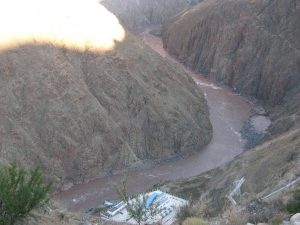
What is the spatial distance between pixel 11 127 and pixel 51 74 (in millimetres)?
5281

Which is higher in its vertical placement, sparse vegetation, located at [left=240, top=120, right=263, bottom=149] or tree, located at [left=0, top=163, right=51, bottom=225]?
tree, located at [left=0, top=163, right=51, bottom=225]

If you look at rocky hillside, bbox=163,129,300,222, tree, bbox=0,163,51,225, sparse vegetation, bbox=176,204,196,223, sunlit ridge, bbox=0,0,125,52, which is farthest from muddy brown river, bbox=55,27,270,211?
tree, bbox=0,163,51,225

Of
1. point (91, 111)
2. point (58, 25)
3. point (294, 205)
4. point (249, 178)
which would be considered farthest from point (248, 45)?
point (294, 205)

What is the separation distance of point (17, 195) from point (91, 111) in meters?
26.9

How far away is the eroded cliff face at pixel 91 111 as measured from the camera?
119 feet

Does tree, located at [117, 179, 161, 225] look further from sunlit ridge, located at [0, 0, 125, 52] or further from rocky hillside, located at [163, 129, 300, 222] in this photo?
sunlit ridge, located at [0, 0, 125, 52]

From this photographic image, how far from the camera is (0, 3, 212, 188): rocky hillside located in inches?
1431

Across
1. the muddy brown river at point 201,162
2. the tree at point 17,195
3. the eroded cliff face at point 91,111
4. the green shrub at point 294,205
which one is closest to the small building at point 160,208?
the green shrub at point 294,205

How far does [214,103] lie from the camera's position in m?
56.4

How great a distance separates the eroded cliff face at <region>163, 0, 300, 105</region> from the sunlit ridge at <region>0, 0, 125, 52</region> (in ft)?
67.9

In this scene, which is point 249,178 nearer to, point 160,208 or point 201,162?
point 160,208

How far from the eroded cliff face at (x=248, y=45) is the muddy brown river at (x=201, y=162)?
147 inches

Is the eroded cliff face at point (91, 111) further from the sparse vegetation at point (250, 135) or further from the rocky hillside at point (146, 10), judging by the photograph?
the rocky hillside at point (146, 10)

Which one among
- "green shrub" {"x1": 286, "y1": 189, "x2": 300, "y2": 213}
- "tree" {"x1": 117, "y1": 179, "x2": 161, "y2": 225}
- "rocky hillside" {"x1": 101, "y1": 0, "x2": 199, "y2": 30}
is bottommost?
"rocky hillside" {"x1": 101, "y1": 0, "x2": 199, "y2": 30}
